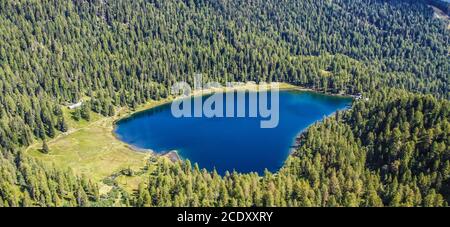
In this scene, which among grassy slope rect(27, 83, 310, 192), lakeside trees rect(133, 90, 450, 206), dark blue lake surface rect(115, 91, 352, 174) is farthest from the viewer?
dark blue lake surface rect(115, 91, 352, 174)

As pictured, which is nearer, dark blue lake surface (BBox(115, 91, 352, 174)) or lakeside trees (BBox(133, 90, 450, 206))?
lakeside trees (BBox(133, 90, 450, 206))

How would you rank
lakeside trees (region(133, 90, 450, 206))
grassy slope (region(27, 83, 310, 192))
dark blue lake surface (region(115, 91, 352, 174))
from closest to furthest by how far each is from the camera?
lakeside trees (region(133, 90, 450, 206)) < grassy slope (region(27, 83, 310, 192)) < dark blue lake surface (region(115, 91, 352, 174))

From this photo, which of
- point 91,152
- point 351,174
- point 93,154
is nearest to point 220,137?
point 93,154

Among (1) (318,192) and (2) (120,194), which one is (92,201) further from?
(1) (318,192)

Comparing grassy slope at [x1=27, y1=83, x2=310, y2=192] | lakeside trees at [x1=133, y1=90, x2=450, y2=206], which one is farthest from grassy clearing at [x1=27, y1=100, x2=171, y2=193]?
lakeside trees at [x1=133, y1=90, x2=450, y2=206]

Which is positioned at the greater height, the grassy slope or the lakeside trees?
the lakeside trees

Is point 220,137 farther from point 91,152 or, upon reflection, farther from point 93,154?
point 91,152

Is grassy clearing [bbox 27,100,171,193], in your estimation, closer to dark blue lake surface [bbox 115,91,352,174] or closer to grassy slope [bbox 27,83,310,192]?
grassy slope [bbox 27,83,310,192]
